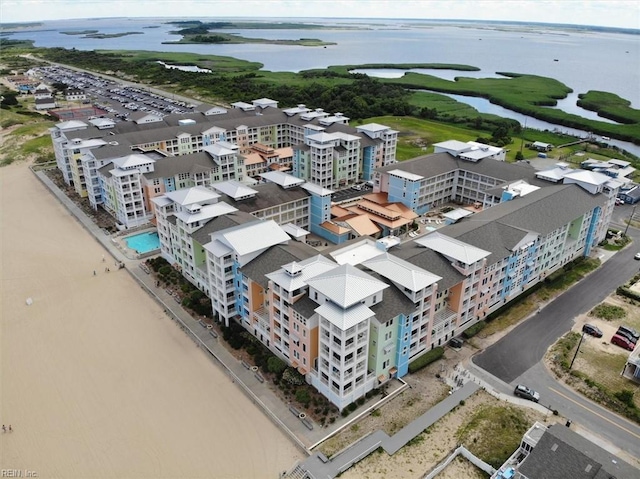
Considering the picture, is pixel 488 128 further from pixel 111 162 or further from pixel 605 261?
pixel 111 162

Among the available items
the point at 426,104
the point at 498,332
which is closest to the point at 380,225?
the point at 498,332

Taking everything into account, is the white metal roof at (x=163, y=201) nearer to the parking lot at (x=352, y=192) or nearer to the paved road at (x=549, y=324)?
the parking lot at (x=352, y=192)

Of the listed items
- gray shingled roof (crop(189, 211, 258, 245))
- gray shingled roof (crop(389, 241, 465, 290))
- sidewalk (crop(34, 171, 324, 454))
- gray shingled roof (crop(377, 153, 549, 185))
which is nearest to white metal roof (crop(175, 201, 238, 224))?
gray shingled roof (crop(189, 211, 258, 245))

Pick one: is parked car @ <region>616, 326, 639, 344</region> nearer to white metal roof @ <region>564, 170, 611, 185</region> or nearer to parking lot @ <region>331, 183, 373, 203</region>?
white metal roof @ <region>564, 170, 611, 185</region>

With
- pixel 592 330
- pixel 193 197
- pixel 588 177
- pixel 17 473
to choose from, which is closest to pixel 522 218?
pixel 592 330

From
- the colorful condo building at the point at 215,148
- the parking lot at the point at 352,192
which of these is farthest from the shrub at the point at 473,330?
the colorful condo building at the point at 215,148

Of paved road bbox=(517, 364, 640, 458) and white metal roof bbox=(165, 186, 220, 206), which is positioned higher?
white metal roof bbox=(165, 186, 220, 206)

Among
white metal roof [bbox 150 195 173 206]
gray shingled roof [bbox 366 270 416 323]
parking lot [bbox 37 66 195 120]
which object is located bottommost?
parking lot [bbox 37 66 195 120]
